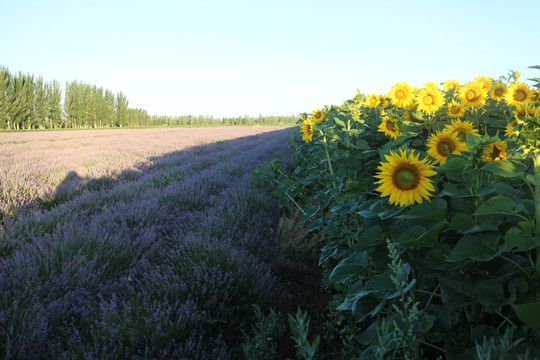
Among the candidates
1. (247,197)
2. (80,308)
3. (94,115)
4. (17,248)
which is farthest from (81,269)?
(94,115)

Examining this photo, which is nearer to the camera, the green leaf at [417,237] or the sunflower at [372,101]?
the green leaf at [417,237]

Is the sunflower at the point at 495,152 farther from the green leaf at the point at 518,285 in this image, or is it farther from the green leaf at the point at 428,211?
the green leaf at the point at 518,285

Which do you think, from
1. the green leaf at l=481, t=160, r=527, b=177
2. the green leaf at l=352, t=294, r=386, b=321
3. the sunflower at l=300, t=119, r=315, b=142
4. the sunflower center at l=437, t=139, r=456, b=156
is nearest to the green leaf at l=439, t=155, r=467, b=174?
the green leaf at l=481, t=160, r=527, b=177

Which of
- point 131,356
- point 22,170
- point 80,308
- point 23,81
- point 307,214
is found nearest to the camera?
point 131,356

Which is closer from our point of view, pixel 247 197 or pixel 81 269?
pixel 81 269

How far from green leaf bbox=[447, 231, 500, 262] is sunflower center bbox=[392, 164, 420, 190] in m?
0.33

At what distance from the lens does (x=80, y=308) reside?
1.75 meters

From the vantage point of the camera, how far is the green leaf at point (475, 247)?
94 centimetres

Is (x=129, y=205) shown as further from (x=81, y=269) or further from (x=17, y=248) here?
(x=81, y=269)

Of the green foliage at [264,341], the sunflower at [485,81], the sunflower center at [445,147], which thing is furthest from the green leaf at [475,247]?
the sunflower at [485,81]

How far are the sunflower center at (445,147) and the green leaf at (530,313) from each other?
0.94 metres

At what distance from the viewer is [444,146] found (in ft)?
5.20

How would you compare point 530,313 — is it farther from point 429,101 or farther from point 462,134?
point 429,101

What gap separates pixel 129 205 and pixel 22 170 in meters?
3.69
